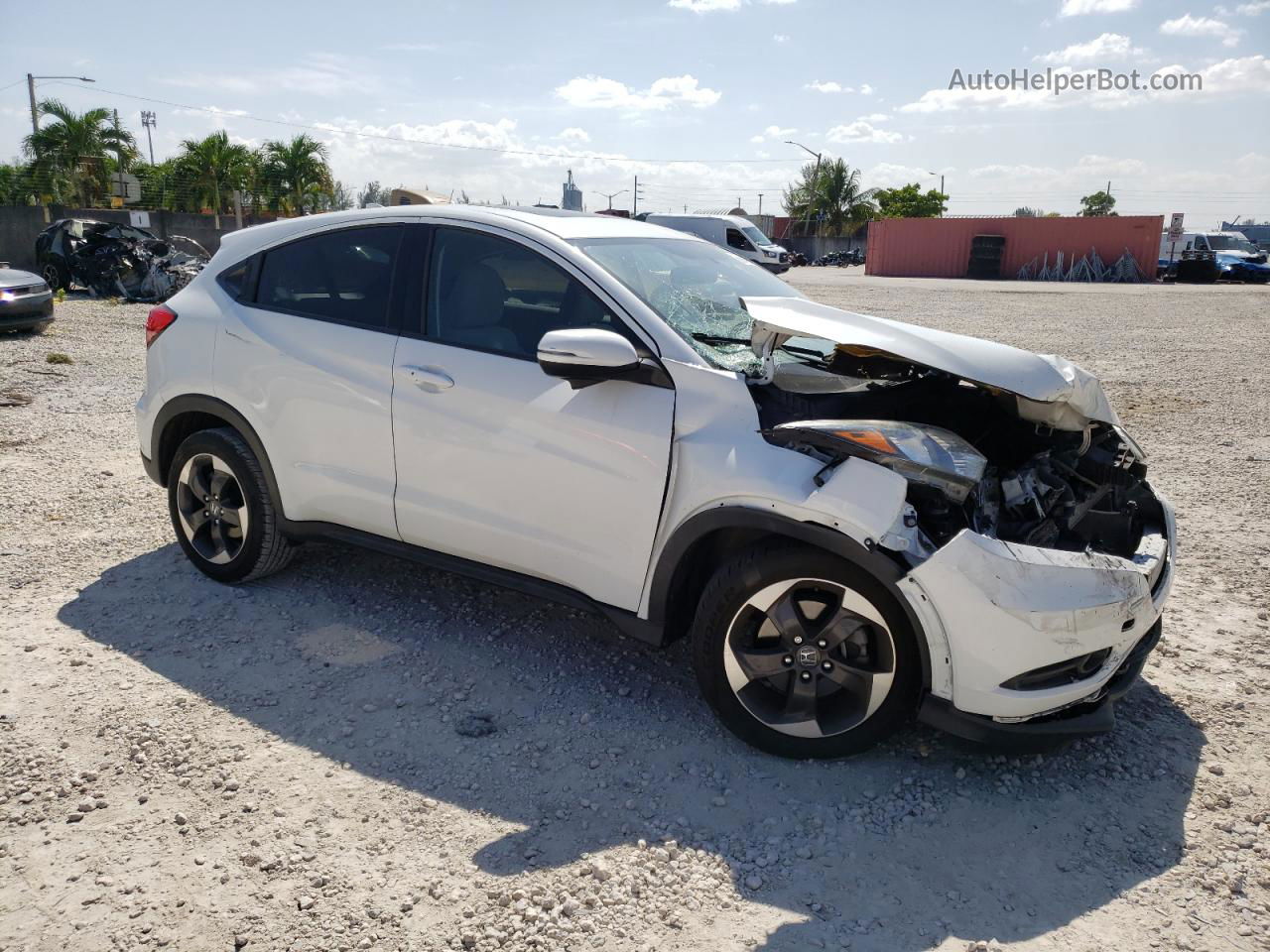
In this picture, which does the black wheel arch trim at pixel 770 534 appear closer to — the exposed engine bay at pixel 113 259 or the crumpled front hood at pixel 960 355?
the crumpled front hood at pixel 960 355

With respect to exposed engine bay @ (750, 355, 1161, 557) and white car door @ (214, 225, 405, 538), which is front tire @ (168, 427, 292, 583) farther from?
exposed engine bay @ (750, 355, 1161, 557)

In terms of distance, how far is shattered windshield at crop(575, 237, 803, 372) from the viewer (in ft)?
11.4

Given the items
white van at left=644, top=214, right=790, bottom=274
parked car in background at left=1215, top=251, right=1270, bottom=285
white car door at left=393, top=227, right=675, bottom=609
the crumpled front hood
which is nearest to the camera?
the crumpled front hood

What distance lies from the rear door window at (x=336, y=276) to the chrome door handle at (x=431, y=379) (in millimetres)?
315

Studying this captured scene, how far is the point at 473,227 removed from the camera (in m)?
3.82

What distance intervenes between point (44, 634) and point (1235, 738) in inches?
185

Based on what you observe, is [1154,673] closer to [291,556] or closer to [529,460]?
[529,460]

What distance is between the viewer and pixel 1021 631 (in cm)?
278

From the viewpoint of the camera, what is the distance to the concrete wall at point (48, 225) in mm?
24844

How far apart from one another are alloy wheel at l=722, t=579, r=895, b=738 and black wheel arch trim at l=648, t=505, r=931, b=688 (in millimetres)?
108

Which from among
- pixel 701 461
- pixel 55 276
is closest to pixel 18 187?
pixel 55 276

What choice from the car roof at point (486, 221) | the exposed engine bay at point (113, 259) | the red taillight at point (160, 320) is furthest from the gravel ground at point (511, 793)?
the exposed engine bay at point (113, 259)

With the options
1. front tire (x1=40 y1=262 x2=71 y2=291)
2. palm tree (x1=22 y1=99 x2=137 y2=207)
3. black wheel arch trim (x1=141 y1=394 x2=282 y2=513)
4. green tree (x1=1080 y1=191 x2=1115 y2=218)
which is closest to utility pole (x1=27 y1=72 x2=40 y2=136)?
palm tree (x1=22 y1=99 x2=137 y2=207)

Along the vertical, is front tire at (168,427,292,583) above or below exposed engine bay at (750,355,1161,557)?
below
